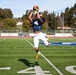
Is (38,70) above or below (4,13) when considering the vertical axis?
below

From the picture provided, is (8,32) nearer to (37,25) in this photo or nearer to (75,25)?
(75,25)

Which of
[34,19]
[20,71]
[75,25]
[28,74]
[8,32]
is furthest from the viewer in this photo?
[75,25]

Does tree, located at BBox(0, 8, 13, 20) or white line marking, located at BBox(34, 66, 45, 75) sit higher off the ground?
tree, located at BBox(0, 8, 13, 20)

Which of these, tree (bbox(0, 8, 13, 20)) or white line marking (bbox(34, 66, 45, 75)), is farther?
tree (bbox(0, 8, 13, 20))

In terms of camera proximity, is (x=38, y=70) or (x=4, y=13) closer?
(x=38, y=70)

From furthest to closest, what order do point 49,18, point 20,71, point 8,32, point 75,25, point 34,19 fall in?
point 49,18
point 75,25
point 8,32
point 34,19
point 20,71

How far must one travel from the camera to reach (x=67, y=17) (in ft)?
360

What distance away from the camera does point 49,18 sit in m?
105

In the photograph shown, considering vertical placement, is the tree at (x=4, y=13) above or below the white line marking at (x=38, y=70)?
above

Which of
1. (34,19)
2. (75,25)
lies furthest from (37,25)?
(75,25)

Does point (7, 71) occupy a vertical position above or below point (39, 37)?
below

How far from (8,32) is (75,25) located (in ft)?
131

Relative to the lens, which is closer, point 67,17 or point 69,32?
point 69,32

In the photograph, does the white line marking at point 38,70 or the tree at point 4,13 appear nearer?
the white line marking at point 38,70
